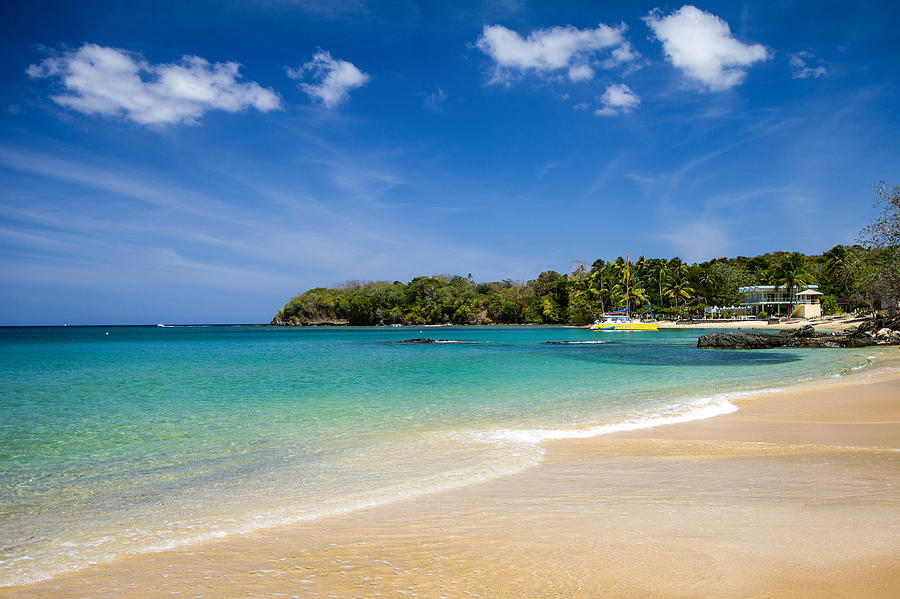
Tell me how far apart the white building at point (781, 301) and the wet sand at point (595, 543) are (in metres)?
93.5

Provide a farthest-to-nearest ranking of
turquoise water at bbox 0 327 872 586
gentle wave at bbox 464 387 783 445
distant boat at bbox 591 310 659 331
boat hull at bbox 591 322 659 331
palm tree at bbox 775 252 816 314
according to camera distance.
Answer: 1. palm tree at bbox 775 252 816 314
2. distant boat at bbox 591 310 659 331
3. boat hull at bbox 591 322 659 331
4. gentle wave at bbox 464 387 783 445
5. turquoise water at bbox 0 327 872 586

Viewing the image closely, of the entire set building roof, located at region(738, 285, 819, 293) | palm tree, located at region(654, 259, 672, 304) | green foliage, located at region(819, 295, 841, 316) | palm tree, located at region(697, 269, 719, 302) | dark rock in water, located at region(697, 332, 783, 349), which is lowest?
dark rock in water, located at region(697, 332, 783, 349)

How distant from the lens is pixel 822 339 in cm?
4038

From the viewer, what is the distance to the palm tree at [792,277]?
85.4m

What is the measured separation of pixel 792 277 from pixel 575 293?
4018 centimetres

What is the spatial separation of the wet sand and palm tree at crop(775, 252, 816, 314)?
311ft

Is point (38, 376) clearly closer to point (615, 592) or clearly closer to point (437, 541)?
point (437, 541)

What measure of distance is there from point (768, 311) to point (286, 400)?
105 m

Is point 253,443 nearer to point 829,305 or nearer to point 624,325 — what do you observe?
point 624,325

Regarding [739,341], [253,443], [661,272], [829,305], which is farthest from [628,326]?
[253,443]

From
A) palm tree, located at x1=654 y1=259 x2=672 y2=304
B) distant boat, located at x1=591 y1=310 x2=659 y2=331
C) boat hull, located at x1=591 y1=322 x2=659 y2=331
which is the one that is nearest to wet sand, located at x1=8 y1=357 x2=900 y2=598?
boat hull, located at x1=591 y1=322 x2=659 y2=331

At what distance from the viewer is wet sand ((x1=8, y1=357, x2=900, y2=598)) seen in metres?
3.37

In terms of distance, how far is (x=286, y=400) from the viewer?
47.8ft

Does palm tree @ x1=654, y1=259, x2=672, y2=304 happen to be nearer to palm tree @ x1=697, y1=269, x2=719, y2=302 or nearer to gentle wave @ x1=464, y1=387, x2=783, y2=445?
palm tree @ x1=697, y1=269, x2=719, y2=302
